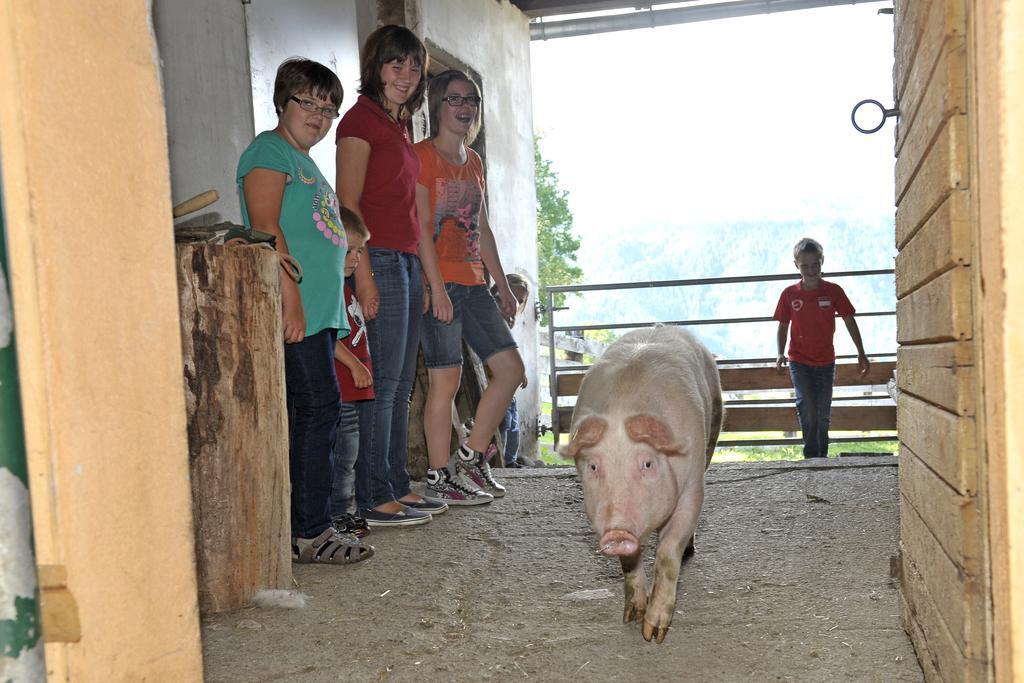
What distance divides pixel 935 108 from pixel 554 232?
22865 mm

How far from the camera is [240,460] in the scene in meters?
3.05

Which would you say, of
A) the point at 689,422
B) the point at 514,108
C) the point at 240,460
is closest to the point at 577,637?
the point at 689,422

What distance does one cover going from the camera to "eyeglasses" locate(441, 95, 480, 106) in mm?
4562

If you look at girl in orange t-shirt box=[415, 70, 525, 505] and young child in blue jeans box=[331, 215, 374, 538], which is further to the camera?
girl in orange t-shirt box=[415, 70, 525, 505]

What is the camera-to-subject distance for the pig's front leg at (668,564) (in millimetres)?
2746

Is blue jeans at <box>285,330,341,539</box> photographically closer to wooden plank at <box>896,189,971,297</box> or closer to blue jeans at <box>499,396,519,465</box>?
wooden plank at <box>896,189,971,297</box>

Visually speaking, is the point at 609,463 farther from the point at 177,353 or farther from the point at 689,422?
the point at 177,353

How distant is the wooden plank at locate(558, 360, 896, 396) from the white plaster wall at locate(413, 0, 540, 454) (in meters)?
1.99

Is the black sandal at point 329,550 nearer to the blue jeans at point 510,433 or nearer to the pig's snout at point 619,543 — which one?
the pig's snout at point 619,543

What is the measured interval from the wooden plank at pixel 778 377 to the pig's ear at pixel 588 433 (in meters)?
6.36

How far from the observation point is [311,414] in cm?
350

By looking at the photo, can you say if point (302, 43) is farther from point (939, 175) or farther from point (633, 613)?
point (939, 175)

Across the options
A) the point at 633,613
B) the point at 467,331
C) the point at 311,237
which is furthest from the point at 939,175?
the point at 467,331

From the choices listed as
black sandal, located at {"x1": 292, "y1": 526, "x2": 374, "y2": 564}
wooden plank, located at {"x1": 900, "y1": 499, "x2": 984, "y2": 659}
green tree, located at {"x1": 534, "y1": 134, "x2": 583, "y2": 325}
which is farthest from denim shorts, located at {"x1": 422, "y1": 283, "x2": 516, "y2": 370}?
green tree, located at {"x1": 534, "y1": 134, "x2": 583, "y2": 325}
